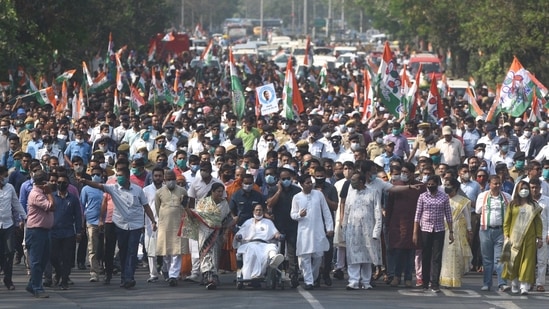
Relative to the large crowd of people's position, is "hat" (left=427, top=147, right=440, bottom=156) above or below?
above

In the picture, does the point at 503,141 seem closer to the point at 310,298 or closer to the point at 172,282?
the point at 172,282

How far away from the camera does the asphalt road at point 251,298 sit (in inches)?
638

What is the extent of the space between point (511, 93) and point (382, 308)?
12.6 meters

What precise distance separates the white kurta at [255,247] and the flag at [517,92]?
1111 centimetres

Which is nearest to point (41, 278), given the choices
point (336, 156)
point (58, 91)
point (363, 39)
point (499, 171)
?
point (499, 171)

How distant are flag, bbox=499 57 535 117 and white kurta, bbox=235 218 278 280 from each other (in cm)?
1111

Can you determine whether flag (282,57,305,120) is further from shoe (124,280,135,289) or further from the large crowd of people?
shoe (124,280,135,289)

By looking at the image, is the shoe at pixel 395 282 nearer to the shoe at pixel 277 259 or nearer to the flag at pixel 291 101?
the shoe at pixel 277 259

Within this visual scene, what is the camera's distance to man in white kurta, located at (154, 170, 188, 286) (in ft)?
59.5

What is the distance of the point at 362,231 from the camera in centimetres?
1794

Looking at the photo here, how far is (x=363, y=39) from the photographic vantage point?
431 ft

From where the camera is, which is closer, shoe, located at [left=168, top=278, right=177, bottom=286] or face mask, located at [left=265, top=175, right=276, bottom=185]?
shoe, located at [left=168, top=278, right=177, bottom=286]

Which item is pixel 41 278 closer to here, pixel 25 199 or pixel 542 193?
pixel 25 199

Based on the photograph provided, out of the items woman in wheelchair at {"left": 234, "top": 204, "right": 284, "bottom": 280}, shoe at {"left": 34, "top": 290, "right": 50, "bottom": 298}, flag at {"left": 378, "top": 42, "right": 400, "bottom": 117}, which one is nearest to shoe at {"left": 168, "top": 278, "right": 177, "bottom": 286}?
woman in wheelchair at {"left": 234, "top": 204, "right": 284, "bottom": 280}
